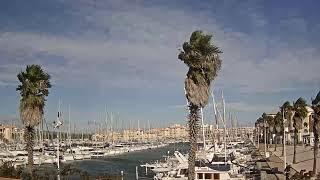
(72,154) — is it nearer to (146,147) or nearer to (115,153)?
(115,153)

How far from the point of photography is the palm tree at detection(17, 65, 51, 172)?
33.3 m

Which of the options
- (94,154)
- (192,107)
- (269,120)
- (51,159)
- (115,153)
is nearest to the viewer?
(192,107)

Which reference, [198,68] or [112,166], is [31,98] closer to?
[198,68]

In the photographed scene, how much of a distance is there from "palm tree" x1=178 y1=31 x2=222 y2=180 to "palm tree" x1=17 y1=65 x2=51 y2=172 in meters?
12.5

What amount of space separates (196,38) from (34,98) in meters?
13.8

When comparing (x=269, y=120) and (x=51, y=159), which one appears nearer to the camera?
(x=51, y=159)

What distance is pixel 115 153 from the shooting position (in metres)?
150

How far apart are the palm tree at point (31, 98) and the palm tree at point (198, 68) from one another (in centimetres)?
1250

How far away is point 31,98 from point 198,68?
13.6 metres

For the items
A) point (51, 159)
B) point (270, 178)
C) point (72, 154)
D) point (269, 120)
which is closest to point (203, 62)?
point (270, 178)

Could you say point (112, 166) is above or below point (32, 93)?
below

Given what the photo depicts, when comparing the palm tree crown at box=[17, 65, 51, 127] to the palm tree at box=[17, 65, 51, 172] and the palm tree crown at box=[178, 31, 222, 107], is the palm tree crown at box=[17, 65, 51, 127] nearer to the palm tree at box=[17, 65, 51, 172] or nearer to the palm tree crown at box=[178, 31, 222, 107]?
the palm tree at box=[17, 65, 51, 172]

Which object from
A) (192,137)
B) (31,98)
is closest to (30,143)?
(31,98)

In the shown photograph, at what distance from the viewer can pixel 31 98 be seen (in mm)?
33375
